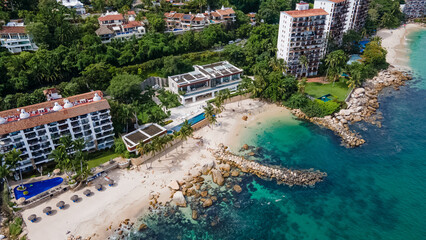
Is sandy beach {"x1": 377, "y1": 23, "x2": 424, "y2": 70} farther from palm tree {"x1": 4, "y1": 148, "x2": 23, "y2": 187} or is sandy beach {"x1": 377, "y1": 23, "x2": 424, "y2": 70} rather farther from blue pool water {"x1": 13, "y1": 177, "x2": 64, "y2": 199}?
palm tree {"x1": 4, "y1": 148, "x2": 23, "y2": 187}

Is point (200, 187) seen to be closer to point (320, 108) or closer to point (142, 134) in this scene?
point (142, 134)

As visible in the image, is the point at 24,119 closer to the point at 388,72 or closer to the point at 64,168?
the point at 64,168

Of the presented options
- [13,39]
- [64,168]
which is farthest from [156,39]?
[64,168]

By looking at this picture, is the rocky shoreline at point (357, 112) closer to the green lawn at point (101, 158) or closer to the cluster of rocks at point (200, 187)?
the cluster of rocks at point (200, 187)

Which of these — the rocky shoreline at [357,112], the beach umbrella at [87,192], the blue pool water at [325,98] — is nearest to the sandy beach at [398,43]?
the rocky shoreline at [357,112]

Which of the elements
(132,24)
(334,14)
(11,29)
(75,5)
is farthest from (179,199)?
(75,5)
